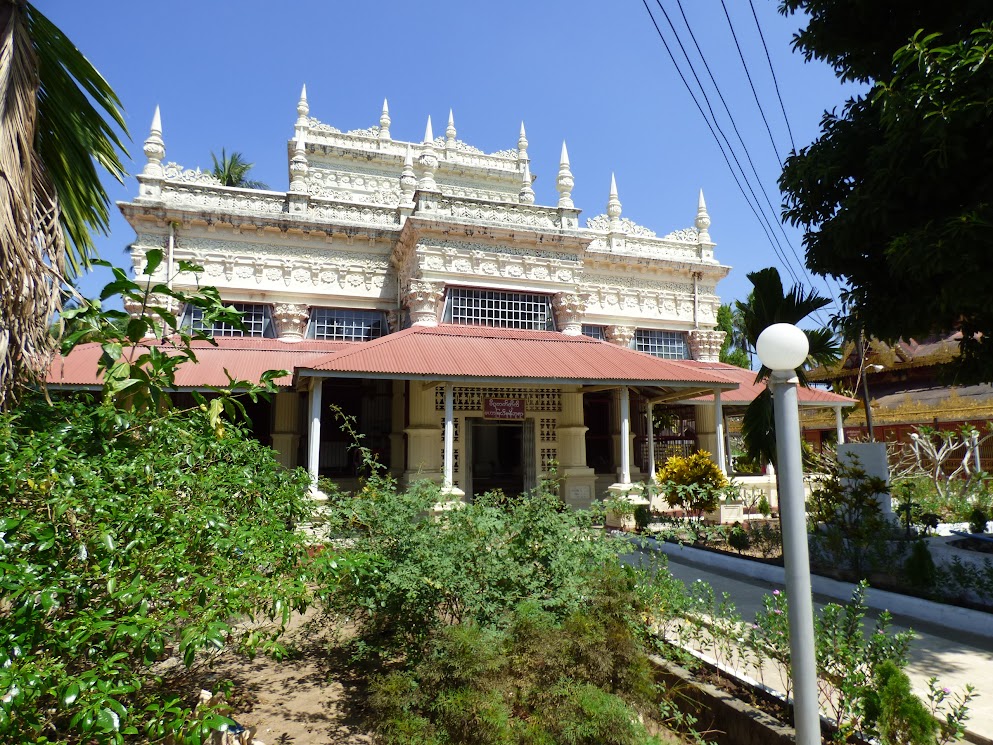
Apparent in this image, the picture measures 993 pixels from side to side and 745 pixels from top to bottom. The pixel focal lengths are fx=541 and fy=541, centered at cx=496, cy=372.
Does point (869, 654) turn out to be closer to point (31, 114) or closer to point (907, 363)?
point (31, 114)

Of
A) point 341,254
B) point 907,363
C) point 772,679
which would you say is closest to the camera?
point 772,679

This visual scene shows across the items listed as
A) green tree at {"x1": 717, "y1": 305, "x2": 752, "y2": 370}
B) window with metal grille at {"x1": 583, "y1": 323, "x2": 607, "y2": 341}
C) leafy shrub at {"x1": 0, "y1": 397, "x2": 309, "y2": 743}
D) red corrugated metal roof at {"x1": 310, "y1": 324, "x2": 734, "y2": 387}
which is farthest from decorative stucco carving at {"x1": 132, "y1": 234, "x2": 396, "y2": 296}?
green tree at {"x1": 717, "y1": 305, "x2": 752, "y2": 370}

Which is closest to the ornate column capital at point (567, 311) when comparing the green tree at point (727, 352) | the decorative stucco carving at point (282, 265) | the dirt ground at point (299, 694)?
the decorative stucco carving at point (282, 265)

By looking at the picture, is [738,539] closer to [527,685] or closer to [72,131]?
[527,685]

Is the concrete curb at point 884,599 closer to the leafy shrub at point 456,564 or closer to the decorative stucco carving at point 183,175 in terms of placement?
the leafy shrub at point 456,564

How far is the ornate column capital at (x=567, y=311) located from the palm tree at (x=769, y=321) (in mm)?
7109

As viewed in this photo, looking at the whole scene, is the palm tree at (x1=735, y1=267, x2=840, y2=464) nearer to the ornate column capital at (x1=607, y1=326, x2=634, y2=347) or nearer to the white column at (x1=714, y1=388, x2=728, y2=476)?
the white column at (x1=714, y1=388, x2=728, y2=476)

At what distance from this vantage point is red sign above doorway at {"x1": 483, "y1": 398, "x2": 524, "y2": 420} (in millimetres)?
13500

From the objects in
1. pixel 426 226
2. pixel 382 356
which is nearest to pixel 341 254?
pixel 426 226

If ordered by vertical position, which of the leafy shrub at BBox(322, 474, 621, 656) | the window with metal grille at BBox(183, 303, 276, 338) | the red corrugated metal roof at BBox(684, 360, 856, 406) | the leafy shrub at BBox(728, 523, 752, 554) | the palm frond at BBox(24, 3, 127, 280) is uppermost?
the window with metal grille at BBox(183, 303, 276, 338)

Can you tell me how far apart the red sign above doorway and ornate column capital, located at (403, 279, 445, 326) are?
2485 millimetres

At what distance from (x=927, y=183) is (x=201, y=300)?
732cm

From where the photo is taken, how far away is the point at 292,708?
4.20 meters

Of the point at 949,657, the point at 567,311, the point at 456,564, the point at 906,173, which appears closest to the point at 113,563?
the point at 456,564
